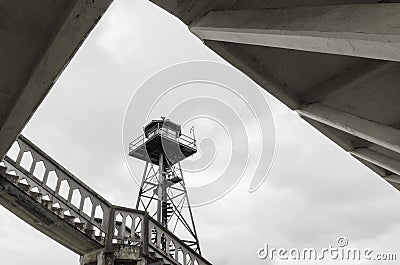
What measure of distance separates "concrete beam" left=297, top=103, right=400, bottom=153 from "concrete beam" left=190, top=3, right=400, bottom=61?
1.24 m

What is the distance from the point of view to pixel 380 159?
11.4ft

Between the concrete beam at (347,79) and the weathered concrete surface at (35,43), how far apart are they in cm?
185

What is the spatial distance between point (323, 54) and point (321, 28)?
3.60 feet

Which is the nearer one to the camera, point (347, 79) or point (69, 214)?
point (347, 79)

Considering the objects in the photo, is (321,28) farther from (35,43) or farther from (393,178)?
(393,178)

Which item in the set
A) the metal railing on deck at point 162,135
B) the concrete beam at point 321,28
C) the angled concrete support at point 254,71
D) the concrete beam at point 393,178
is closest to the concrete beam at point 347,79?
the angled concrete support at point 254,71

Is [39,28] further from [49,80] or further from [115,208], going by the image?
[115,208]

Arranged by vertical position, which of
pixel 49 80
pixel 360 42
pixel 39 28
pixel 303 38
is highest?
pixel 39 28

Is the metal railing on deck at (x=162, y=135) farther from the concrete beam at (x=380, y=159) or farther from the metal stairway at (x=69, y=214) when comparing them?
the concrete beam at (x=380, y=159)

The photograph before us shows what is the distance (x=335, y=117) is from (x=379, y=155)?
3.93 ft

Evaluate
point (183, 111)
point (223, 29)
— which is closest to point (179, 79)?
point (183, 111)

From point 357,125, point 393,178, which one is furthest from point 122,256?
point 357,125

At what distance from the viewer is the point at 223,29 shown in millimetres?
1972

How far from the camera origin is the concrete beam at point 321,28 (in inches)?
47.9
